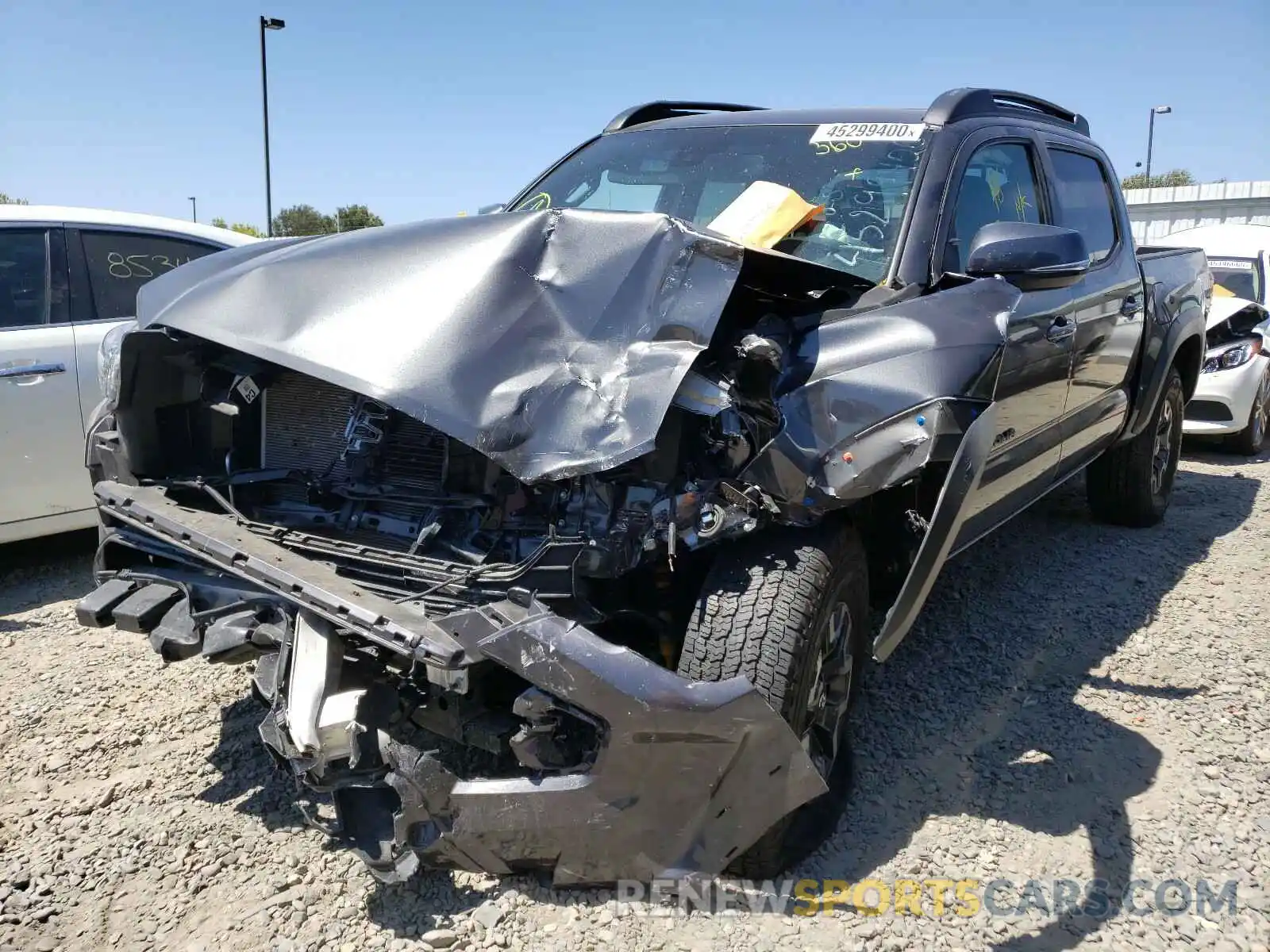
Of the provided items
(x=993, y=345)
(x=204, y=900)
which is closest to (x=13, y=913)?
(x=204, y=900)

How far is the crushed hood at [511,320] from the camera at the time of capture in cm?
215

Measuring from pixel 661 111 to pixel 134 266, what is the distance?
2633mm

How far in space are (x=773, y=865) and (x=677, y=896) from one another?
0.80ft

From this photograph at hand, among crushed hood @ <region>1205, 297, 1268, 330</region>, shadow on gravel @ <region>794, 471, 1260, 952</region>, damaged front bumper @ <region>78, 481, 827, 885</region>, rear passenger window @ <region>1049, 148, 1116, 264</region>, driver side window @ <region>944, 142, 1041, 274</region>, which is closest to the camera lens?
damaged front bumper @ <region>78, 481, 827, 885</region>

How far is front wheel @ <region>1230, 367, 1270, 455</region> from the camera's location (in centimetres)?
725

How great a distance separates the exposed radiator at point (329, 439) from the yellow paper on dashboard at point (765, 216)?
113cm

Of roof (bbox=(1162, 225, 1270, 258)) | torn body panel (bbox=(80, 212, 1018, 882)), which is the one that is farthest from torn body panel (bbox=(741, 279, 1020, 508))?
roof (bbox=(1162, 225, 1270, 258))

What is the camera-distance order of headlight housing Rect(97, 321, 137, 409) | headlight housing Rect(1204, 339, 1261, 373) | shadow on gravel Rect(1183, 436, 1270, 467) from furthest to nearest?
shadow on gravel Rect(1183, 436, 1270, 467) < headlight housing Rect(1204, 339, 1261, 373) < headlight housing Rect(97, 321, 137, 409)

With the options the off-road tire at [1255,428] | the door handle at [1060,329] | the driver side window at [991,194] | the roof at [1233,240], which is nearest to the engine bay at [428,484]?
the driver side window at [991,194]

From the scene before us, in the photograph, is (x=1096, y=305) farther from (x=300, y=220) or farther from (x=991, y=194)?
(x=300, y=220)

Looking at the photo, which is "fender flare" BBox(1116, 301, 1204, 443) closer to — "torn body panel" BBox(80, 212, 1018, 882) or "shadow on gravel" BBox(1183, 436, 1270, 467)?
"torn body panel" BBox(80, 212, 1018, 882)

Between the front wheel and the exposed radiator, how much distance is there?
6.78 meters

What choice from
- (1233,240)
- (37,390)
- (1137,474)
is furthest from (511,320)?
(1233,240)

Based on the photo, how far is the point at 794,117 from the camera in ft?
11.9
